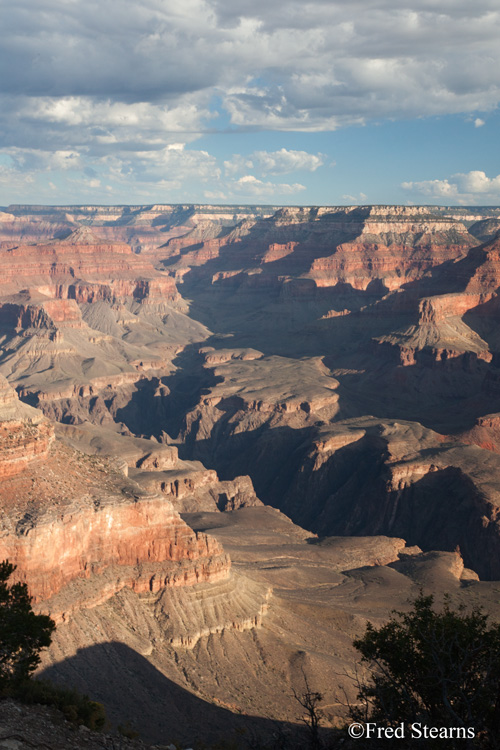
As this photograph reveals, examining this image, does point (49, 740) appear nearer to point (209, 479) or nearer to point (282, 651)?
point (282, 651)

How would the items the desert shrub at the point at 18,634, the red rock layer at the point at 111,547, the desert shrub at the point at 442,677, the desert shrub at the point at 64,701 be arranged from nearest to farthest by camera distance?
the desert shrub at the point at 442,677 → the desert shrub at the point at 64,701 → the desert shrub at the point at 18,634 → the red rock layer at the point at 111,547

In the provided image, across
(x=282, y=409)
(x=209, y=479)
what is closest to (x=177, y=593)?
(x=209, y=479)

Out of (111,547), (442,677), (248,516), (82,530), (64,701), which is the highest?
(442,677)

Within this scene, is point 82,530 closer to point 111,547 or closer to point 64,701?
point 111,547

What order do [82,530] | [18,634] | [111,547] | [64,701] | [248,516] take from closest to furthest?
[64,701] → [18,634] → [82,530] → [111,547] → [248,516]

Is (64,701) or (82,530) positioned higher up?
(82,530)

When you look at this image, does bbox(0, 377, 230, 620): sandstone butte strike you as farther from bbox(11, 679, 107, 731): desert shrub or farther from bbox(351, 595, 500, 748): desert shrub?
bbox(351, 595, 500, 748): desert shrub

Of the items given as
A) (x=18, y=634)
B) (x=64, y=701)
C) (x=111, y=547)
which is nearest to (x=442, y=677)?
(x=64, y=701)

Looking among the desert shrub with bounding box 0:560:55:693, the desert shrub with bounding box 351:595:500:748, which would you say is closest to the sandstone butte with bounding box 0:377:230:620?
the desert shrub with bounding box 0:560:55:693

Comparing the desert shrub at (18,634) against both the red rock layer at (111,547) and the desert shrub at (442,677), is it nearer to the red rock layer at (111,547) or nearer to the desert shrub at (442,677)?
the red rock layer at (111,547)

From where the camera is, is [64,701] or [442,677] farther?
[64,701]

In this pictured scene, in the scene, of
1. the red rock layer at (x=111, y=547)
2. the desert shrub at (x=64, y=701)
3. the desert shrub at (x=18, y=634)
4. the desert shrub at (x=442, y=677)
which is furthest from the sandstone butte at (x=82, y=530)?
the desert shrub at (x=442, y=677)
